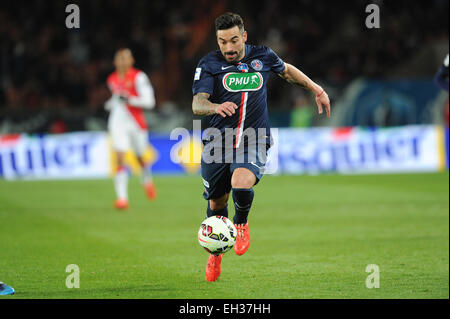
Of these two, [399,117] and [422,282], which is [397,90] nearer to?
[399,117]

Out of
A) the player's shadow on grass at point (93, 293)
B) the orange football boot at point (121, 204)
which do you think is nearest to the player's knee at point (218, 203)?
the player's shadow on grass at point (93, 293)

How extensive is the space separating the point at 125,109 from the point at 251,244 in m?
5.02

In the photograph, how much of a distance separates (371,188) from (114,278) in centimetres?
885

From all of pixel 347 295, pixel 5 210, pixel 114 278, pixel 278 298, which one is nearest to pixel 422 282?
pixel 347 295

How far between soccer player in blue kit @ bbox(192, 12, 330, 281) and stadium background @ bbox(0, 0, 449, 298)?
6839 mm

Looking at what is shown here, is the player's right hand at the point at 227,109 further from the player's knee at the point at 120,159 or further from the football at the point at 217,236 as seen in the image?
the player's knee at the point at 120,159

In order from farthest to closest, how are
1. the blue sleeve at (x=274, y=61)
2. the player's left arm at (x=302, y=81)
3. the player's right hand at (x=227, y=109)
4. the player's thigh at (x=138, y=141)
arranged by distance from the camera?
the player's thigh at (x=138, y=141) → the player's left arm at (x=302, y=81) → the blue sleeve at (x=274, y=61) → the player's right hand at (x=227, y=109)

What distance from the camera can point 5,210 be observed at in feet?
39.4

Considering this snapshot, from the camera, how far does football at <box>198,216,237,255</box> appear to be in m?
6.06

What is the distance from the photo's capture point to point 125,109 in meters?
12.8

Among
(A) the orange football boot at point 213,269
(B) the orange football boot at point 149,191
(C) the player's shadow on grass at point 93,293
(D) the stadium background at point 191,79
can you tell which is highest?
(D) the stadium background at point 191,79

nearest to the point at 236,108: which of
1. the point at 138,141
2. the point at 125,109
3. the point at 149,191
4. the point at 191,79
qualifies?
the point at 125,109

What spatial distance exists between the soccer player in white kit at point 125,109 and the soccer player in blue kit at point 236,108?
593 centimetres

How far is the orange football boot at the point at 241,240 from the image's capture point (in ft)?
20.7
